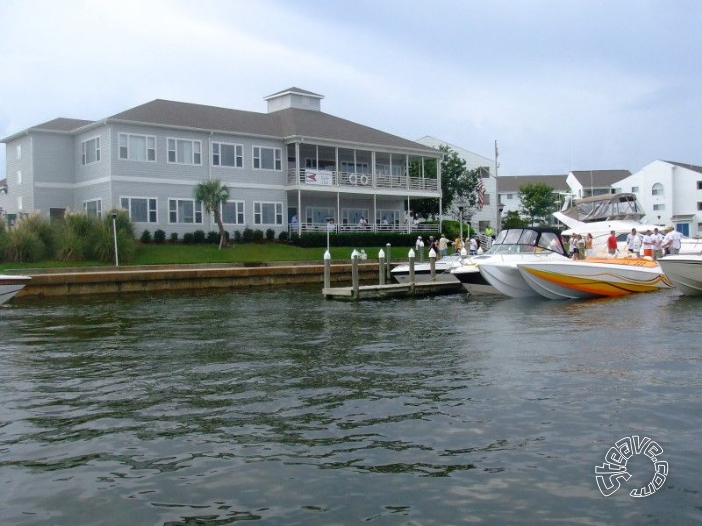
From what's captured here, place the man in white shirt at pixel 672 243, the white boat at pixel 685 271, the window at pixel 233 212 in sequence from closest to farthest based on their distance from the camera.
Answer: the white boat at pixel 685 271 → the man in white shirt at pixel 672 243 → the window at pixel 233 212

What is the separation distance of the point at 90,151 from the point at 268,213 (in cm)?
1086

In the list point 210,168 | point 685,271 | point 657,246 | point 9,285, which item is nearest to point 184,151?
point 210,168

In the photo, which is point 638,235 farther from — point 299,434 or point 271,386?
point 299,434

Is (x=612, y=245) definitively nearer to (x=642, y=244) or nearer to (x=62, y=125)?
(x=642, y=244)

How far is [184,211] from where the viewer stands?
42375 mm

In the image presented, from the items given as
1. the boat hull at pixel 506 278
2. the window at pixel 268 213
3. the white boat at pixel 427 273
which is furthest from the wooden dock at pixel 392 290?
the window at pixel 268 213

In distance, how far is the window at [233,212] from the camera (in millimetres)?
43594

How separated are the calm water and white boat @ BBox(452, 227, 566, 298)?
7657mm

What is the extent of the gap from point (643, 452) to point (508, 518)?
2.24 meters

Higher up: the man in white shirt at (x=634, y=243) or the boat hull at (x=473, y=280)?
the man in white shirt at (x=634, y=243)

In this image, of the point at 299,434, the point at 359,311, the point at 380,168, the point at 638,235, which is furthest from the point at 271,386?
the point at 380,168

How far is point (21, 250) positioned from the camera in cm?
3262

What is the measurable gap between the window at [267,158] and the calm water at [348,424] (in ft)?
99.5

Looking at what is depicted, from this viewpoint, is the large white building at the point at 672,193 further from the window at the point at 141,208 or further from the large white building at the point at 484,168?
the window at the point at 141,208
